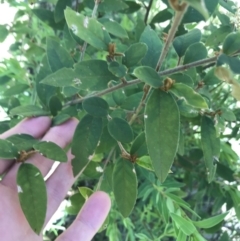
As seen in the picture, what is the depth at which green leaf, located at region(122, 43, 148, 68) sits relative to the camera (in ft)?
1.37

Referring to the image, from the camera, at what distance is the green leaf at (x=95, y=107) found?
0.47m

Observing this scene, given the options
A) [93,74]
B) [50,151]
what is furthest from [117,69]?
[50,151]

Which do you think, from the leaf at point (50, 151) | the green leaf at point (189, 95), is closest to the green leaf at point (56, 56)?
the leaf at point (50, 151)

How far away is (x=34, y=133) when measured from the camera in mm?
598

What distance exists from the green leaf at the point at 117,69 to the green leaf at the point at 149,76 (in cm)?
6

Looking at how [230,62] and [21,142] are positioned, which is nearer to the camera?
[230,62]

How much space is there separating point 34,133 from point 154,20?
10.4 inches

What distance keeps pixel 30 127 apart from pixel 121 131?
19 centimetres

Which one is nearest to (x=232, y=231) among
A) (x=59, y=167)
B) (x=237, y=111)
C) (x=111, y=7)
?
(x=237, y=111)

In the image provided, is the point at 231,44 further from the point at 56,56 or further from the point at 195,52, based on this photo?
the point at 56,56

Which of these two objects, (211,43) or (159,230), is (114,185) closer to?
(211,43)

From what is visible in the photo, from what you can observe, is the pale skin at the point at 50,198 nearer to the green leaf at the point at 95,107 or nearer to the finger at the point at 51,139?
the finger at the point at 51,139

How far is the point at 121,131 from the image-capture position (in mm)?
471

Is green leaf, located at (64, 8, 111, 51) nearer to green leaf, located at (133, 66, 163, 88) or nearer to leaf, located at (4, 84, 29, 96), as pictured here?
green leaf, located at (133, 66, 163, 88)
